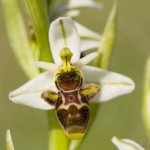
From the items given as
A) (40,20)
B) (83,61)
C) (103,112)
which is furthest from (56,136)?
(103,112)

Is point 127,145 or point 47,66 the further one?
point 47,66

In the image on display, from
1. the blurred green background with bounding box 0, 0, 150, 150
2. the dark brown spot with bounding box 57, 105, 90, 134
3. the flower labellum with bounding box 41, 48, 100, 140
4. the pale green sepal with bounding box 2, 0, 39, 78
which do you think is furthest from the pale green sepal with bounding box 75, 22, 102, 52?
the blurred green background with bounding box 0, 0, 150, 150

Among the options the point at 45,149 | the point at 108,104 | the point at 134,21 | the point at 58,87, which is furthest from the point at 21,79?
the point at 58,87

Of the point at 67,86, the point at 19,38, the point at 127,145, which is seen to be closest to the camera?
the point at 127,145

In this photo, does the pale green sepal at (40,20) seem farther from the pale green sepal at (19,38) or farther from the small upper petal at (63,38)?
the pale green sepal at (19,38)

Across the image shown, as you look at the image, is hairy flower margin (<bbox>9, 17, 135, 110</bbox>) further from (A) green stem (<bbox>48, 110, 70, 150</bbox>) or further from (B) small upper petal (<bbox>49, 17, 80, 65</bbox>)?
(A) green stem (<bbox>48, 110, 70, 150</bbox>)

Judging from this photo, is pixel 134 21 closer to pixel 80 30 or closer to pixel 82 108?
pixel 80 30

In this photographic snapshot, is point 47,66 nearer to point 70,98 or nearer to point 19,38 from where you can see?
point 70,98
